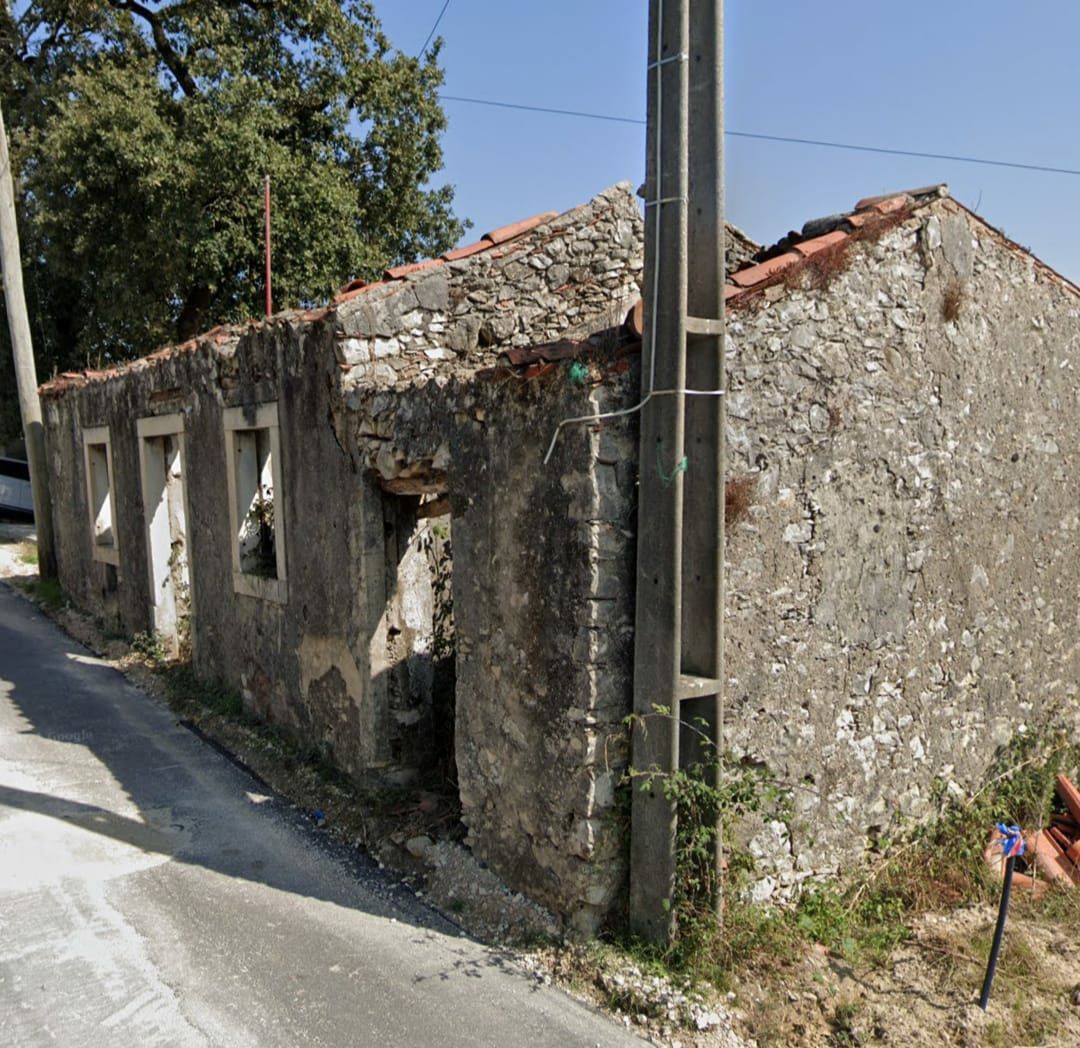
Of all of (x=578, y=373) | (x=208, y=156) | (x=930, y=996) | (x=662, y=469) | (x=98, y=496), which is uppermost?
→ (x=208, y=156)

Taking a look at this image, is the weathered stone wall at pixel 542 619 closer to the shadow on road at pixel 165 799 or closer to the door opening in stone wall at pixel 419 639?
the shadow on road at pixel 165 799

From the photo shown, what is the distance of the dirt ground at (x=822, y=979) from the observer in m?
4.06

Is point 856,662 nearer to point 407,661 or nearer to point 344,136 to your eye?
point 407,661

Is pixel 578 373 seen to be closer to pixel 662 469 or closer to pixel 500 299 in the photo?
pixel 662 469

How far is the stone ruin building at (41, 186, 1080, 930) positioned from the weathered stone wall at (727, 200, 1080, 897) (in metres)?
0.02

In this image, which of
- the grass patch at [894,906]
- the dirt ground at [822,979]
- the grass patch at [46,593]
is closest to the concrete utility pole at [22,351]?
the grass patch at [46,593]

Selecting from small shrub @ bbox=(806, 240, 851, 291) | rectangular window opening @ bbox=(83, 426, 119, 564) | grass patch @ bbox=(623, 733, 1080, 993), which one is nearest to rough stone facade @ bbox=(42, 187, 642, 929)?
grass patch @ bbox=(623, 733, 1080, 993)

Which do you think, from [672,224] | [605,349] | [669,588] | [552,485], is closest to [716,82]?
[672,224]

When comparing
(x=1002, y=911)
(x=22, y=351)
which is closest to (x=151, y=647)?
(x=22, y=351)

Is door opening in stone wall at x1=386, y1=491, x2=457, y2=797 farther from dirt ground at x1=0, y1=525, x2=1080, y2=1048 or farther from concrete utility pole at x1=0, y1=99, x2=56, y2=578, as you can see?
concrete utility pole at x1=0, y1=99, x2=56, y2=578

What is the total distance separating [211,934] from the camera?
16.0ft

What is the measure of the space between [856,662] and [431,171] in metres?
14.5

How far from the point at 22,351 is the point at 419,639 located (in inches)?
418

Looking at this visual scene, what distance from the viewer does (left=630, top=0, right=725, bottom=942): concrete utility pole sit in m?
4.17
